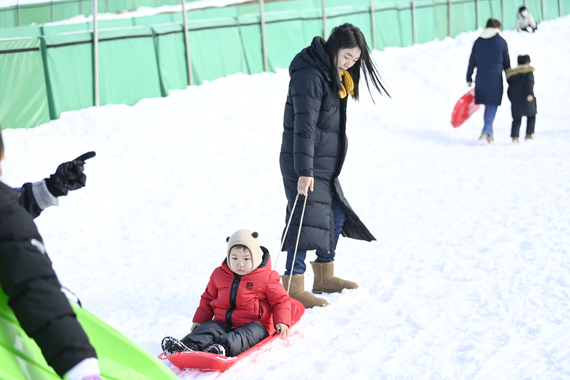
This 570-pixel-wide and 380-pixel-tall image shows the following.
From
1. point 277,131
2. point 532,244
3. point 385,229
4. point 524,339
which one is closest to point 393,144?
A: point 277,131

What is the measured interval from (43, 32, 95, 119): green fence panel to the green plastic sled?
764 centimetres

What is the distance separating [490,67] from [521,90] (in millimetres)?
581

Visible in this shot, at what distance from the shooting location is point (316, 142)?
3688 mm

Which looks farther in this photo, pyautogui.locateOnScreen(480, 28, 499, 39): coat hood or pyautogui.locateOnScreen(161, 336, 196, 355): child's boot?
pyautogui.locateOnScreen(480, 28, 499, 39): coat hood

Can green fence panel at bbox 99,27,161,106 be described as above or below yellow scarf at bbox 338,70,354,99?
above

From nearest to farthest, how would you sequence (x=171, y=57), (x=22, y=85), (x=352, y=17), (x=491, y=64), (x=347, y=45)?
(x=347, y=45), (x=22, y=85), (x=491, y=64), (x=171, y=57), (x=352, y=17)

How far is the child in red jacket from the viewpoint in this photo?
3113 mm

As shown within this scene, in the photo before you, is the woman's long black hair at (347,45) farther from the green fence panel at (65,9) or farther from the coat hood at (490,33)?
the green fence panel at (65,9)

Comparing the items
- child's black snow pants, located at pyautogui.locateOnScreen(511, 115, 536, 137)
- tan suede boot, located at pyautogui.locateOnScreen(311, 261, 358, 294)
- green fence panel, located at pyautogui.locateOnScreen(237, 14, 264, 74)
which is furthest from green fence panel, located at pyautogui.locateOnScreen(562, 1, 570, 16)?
tan suede boot, located at pyautogui.locateOnScreen(311, 261, 358, 294)

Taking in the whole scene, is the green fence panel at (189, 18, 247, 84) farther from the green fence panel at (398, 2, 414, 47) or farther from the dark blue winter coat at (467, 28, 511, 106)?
the green fence panel at (398, 2, 414, 47)

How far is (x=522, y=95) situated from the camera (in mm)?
9086

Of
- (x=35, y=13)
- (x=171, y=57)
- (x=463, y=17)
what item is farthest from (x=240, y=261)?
(x=463, y=17)

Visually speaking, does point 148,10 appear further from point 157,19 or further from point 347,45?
point 347,45

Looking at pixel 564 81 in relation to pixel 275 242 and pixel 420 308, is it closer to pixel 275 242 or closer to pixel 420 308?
pixel 275 242
